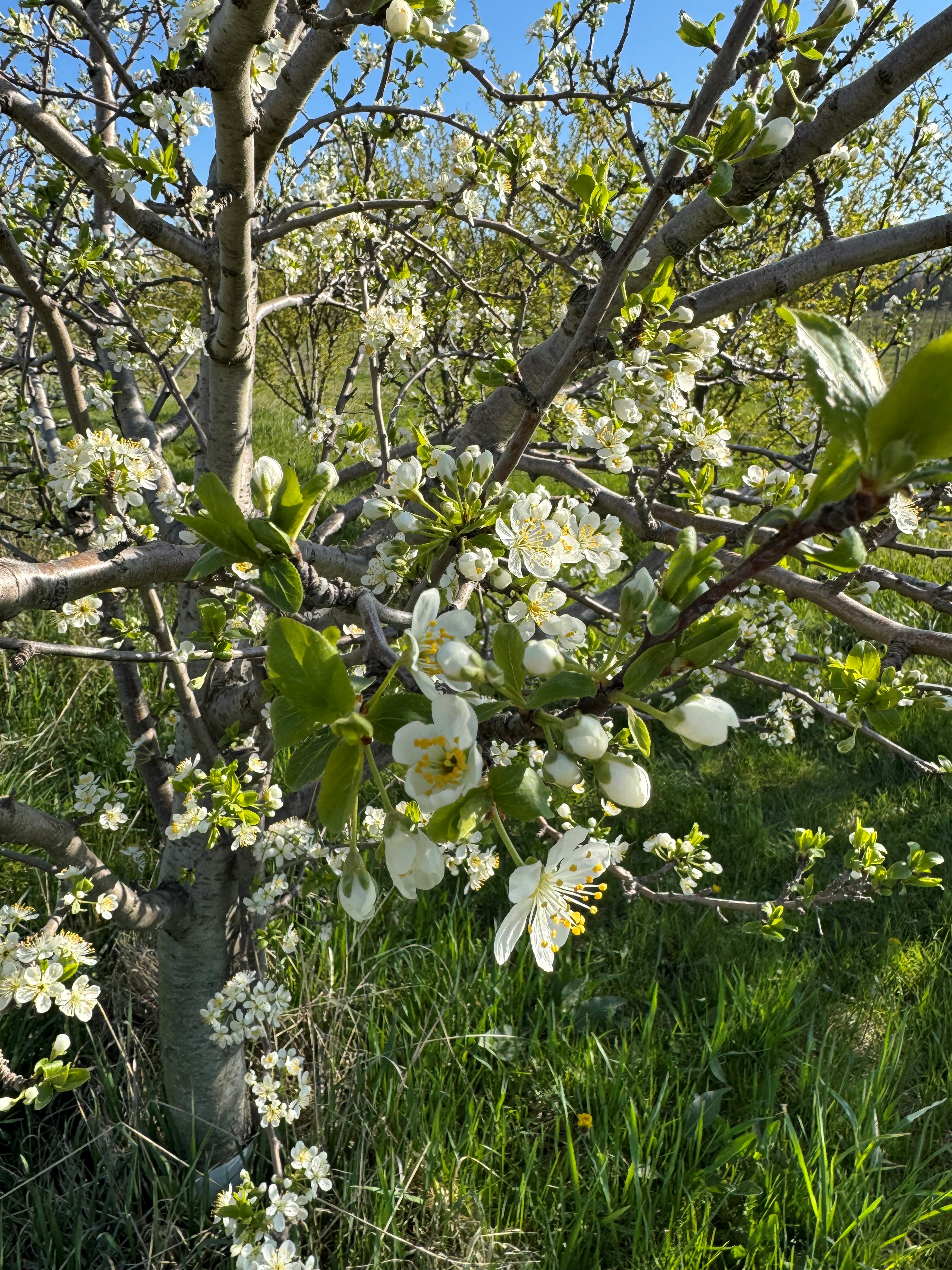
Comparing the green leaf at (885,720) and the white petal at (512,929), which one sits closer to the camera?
the white petal at (512,929)

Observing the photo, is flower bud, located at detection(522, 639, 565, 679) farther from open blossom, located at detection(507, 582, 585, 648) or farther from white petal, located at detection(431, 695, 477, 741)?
open blossom, located at detection(507, 582, 585, 648)

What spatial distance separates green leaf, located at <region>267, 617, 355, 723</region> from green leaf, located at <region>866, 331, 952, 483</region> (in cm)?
37

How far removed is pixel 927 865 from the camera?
169 centimetres

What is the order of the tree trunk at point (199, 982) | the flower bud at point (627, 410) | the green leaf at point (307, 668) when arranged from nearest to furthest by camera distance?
the green leaf at point (307, 668), the flower bud at point (627, 410), the tree trunk at point (199, 982)

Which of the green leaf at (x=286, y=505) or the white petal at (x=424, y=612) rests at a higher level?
the green leaf at (x=286, y=505)

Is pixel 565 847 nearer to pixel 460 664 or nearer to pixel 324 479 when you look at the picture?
pixel 460 664

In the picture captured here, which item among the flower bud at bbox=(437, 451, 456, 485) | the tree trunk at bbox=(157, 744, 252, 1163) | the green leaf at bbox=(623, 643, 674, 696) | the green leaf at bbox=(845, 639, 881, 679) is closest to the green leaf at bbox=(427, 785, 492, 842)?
the green leaf at bbox=(623, 643, 674, 696)

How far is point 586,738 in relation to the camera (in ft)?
1.96

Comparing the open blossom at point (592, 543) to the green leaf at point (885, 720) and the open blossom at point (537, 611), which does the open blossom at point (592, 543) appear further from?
the green leaf at point (885, 720)

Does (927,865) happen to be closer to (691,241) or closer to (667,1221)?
(667,1221)

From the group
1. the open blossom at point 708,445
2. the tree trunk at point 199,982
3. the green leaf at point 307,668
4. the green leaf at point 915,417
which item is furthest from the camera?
the tree trunk at point 199,982

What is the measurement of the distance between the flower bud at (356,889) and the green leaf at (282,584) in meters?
0.22

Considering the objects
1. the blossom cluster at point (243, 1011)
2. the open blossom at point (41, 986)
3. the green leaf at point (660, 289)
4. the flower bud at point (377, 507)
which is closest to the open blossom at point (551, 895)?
the flower bud at point (377, 507)

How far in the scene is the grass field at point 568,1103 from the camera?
1.78 m
